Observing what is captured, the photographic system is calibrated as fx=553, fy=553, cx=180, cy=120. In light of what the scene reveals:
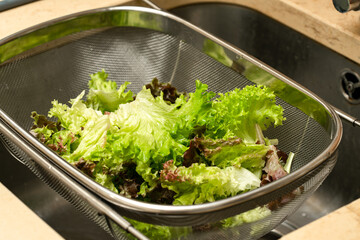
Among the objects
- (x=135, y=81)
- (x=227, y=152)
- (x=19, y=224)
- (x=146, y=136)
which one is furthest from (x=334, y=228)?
(x=135, y=81)

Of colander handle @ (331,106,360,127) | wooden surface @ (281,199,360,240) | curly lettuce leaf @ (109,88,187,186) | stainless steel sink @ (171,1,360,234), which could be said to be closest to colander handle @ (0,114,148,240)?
curly lettuce leaf @ (109,88,187,186)

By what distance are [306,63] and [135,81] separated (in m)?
0.48

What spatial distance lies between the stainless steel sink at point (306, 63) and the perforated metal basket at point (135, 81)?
9.7 inches

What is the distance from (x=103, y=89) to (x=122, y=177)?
30 cm

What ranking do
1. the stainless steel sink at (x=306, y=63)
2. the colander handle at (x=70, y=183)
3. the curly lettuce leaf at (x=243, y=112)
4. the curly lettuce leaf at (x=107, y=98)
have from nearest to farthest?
the colander handle at (x=70, y=183)
the curly lettuce leaf at (x=243, y=112)
the curly lettuce leaf at (x=107, y=98)
the stainless steel sink at (x=306, y=63)

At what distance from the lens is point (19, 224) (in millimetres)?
904

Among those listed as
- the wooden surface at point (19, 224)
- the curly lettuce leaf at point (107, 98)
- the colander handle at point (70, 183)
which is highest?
the colander handle at point (70, 183)

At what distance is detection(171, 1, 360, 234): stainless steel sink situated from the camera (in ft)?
4.68

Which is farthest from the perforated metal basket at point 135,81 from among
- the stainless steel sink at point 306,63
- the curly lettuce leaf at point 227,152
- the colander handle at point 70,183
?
the stainless steel sink at point 306,63

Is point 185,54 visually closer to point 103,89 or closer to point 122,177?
point 103,89

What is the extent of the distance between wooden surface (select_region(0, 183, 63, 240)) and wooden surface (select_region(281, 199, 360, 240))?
0.38 metres

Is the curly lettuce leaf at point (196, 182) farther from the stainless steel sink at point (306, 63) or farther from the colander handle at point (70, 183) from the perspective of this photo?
the stainless steel sink at point (306, 63)

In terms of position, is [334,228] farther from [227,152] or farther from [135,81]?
[135,81]

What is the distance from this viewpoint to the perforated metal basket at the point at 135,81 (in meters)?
0.90
